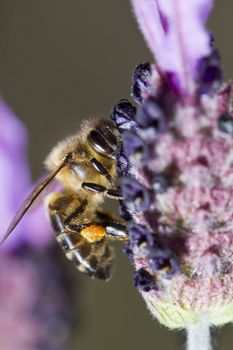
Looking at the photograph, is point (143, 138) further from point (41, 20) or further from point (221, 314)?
point (41, 20)

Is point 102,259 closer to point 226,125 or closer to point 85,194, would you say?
point 85,194

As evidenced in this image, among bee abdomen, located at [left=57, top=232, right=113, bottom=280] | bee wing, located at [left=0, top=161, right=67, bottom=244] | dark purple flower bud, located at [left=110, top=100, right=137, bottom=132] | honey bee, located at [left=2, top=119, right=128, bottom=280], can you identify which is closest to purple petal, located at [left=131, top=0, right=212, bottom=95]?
dark purple flower bud, located at [left=110, top=100, right=137, bottom=132]

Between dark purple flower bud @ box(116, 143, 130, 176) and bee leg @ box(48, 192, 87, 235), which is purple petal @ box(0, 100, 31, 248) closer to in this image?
bee leg @ box(48, 192, 87, 235)

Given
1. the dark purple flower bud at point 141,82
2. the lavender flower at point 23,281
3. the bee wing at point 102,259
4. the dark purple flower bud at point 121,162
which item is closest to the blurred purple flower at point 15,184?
the lavender flower at point 23,281

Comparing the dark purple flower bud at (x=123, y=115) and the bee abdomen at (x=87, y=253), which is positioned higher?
the dark purple flower bud at (x=123, y=115)

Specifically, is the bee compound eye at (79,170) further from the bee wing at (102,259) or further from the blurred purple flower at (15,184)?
the blurred purple flower at (15,184)

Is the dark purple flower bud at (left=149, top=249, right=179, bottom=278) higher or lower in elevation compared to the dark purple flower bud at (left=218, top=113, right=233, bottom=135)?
lower
